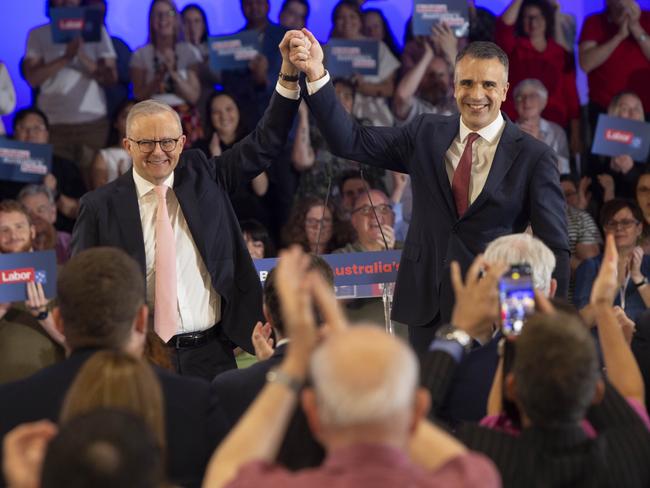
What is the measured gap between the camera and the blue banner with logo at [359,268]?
419cm

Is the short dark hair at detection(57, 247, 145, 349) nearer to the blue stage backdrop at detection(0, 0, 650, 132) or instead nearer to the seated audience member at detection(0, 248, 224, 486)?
the seated audience member at detection(0, 248, 224, 486)

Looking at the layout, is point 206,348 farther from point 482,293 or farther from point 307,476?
point 307,476

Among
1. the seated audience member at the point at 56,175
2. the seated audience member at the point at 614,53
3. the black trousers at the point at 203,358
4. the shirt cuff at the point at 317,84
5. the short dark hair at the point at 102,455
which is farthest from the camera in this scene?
the seated audience member at the point at 614,53

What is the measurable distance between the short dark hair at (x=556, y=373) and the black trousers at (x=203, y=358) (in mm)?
1838

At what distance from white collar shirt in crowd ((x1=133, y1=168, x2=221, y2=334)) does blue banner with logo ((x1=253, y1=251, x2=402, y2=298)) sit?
0.49 metres

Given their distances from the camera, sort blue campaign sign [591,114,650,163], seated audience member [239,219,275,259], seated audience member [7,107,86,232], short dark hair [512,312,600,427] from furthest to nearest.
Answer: blue campaign sign [591,114,650,163], seated audience member [7,107,86,232], seated audience member [239,219,275,259], short dark hair [512,312,600,427]

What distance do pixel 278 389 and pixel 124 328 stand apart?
688 millimetres

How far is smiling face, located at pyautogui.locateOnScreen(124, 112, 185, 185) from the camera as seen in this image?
141 inches

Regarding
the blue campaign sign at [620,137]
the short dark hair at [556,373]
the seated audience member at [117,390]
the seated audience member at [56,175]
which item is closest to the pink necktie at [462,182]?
the short dark hair at [556,373]

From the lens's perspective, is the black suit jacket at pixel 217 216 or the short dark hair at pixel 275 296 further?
the black suit jacket at pixel 217 216

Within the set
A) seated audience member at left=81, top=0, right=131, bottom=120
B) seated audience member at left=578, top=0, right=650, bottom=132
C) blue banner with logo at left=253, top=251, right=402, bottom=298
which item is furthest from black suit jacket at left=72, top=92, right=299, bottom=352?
seated audience member at left=578, top=0, right=650, bottom=132

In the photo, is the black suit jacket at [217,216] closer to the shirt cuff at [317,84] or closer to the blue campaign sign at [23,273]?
the shirt cuff at [317,84]

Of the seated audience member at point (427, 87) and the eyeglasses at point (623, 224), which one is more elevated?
the seated audience member at point (427, 87)

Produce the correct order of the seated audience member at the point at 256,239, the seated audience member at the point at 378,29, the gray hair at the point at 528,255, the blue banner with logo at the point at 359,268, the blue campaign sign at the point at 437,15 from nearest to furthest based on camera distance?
the gray hair at the point at 528,255, the blue banner with logo at the point at 359,268, the seated audience member at the point at 256,239, the blue campaign sign at the point at 437,15, the seated audience member at the point at 378,29
